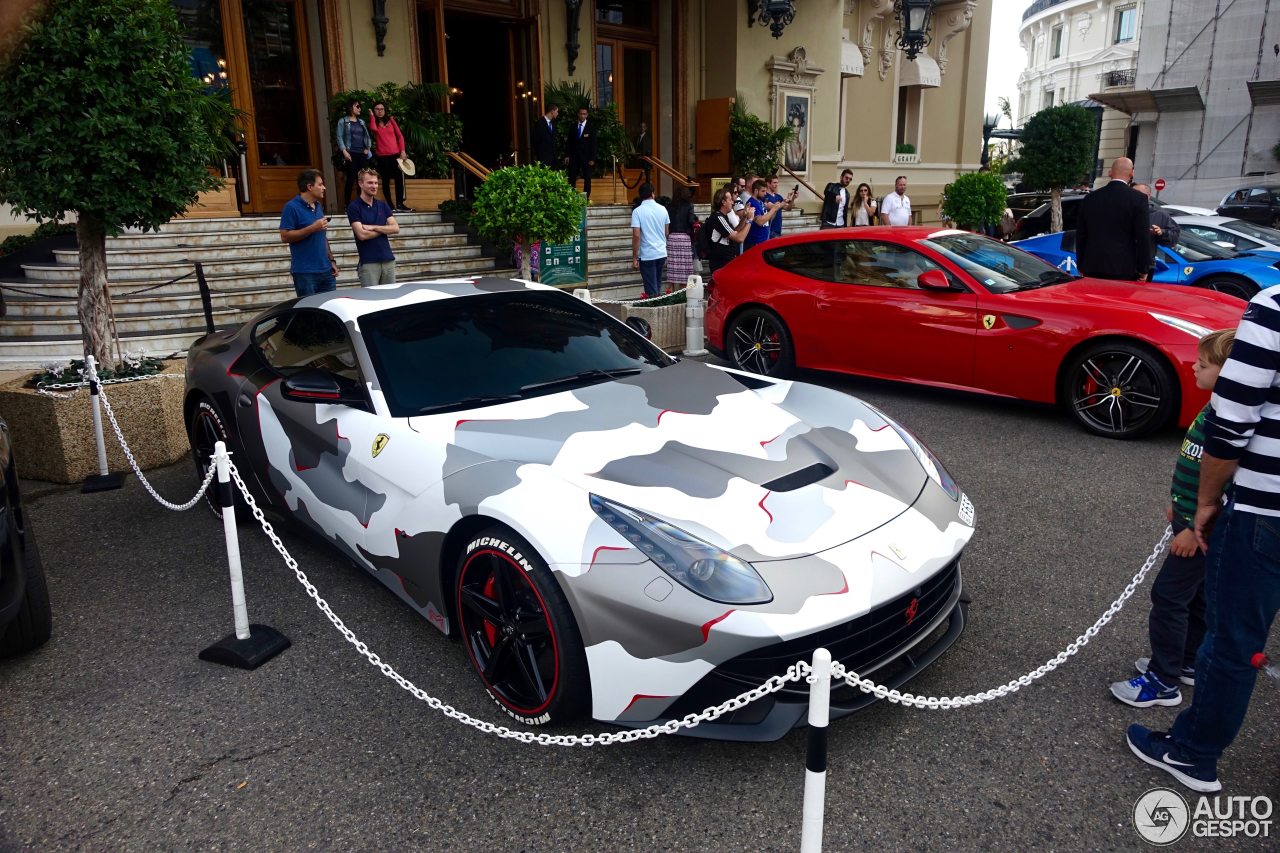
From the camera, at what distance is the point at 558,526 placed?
287cm

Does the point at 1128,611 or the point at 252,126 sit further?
the point at 252,126

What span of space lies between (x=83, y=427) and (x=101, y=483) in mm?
432

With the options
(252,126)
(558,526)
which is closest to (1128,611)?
(558,526)

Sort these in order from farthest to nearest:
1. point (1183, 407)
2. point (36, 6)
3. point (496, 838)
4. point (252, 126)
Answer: point (252, 126) → point (1183, 407) → point (36, 6) → point (496, 838)

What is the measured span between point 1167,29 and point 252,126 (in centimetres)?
3919

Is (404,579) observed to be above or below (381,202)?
below

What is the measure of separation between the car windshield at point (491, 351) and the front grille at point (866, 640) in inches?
63.3

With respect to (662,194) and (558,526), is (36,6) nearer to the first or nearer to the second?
(558,526)

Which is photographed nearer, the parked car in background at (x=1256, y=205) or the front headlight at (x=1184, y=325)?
the front headlight at (x=1184, y=325)

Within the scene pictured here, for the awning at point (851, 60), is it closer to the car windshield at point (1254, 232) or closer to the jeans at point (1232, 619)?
the car windshield at point (1254, 232)

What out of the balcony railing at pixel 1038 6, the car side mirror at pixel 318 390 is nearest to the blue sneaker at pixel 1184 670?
the car side mirror at pixel 318 390

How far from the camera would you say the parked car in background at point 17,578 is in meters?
3.21

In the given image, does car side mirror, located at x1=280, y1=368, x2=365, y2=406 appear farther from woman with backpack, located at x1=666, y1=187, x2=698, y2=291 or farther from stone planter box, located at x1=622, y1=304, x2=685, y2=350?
woman with backpack, located at x1=666, y1=187, x2=698, y2=291

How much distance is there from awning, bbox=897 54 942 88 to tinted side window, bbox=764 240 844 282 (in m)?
20.3
